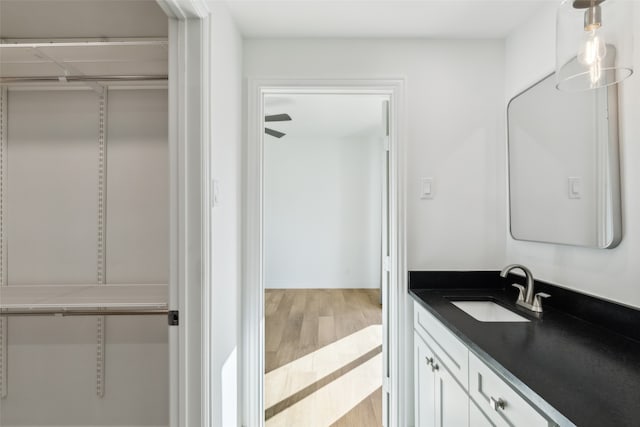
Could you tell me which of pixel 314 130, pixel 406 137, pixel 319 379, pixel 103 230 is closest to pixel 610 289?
pixel 406 137

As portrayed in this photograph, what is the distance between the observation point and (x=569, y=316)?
1528 millimetres

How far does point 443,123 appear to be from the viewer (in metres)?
2.06

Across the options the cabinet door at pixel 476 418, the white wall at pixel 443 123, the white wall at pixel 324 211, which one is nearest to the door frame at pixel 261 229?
the white wall at pixel 443 123

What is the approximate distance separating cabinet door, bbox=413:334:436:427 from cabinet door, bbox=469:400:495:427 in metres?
0.37

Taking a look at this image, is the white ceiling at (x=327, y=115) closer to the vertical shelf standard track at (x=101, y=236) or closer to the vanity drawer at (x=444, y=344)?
the vertical shelf standard track at (x=101, y=236)

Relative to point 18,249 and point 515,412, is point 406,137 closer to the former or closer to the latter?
point 515,412

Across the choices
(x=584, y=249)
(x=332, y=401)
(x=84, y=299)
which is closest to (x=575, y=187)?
(x=584, y=249)

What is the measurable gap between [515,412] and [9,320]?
241 centimetres

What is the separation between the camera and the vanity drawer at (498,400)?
916 millimetres

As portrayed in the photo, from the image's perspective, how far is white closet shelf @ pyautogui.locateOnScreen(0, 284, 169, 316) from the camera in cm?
150

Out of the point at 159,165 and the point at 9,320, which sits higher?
the point at 159,165

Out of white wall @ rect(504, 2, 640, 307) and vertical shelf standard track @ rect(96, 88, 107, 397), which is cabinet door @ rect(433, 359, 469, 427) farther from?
vertical shelf standard track @ rect(96, 88, 107, 397)

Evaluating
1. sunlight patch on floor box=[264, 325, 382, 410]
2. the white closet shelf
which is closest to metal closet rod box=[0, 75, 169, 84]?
the white closet shelf

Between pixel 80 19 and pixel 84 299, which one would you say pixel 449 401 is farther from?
pixel 80 19
